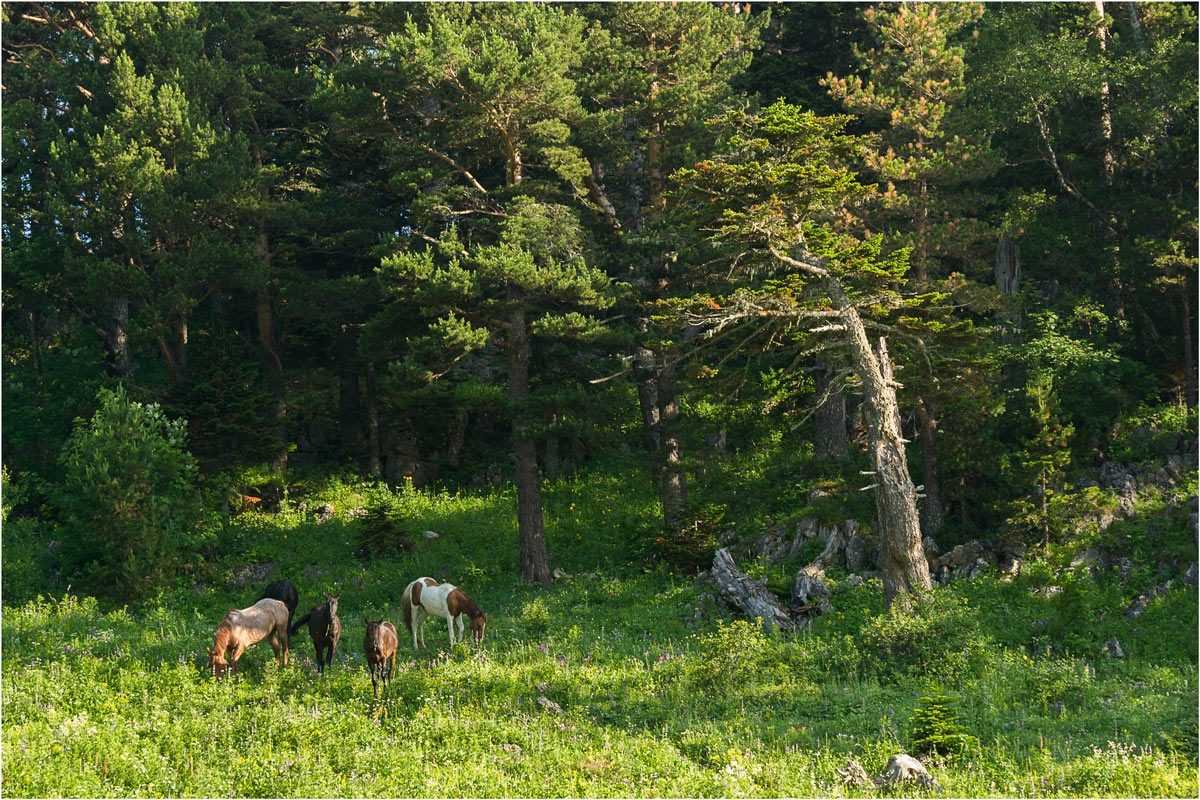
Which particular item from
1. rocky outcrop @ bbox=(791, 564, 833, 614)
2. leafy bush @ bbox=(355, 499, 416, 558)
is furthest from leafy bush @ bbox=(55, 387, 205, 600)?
rocky outcrop @ bbox=(791, 564, 833, 614)

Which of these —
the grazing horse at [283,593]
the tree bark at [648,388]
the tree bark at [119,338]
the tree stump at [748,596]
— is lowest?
the tree stump at [748,596]

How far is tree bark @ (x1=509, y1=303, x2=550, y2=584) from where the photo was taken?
23953 millimetres

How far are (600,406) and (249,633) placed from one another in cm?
1182

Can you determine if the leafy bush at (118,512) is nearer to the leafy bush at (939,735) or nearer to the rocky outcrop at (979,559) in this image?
the leafy bush at (939,735)

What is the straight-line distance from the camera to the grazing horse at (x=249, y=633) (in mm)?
13195

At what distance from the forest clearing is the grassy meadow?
8 centimetres

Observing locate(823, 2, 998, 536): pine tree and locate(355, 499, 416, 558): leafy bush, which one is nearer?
locate(823, 2, 998, 536): pine tree

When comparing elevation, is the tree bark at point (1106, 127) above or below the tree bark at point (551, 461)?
above

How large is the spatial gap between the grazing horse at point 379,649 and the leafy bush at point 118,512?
1047cm

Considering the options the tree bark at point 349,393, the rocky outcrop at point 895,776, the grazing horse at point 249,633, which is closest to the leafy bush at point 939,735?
the rocky outcrop at point 895,776

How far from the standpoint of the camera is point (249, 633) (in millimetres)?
13477

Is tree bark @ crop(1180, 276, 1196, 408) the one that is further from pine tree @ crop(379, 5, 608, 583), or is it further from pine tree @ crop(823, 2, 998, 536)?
pine tree @ crop(379, 5, 608, 583)

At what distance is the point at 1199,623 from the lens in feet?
53.8

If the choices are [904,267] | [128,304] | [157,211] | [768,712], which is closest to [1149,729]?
[768,712]
